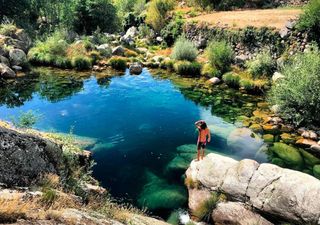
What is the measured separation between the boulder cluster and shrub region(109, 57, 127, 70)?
29.7 ft

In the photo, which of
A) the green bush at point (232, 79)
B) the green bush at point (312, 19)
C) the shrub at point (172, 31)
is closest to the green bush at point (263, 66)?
the green bush at point (232, 79)

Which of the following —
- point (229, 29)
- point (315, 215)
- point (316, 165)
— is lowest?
point (316, 165)

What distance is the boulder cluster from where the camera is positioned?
34.3m

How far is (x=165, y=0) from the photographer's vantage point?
51.5 metres

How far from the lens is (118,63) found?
127 feet

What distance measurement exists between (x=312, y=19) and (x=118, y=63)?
772 inches

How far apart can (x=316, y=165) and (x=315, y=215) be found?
708 centimetres

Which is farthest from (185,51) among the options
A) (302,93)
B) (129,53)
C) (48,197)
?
(48,197)

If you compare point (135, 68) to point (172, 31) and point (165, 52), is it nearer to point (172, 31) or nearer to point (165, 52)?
point (165, 52)

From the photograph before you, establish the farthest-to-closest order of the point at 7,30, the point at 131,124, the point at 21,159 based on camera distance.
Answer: the point at 7,30 < the point at 131,124 < the point at 21,159

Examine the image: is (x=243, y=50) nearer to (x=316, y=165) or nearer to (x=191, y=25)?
(x=191, y=25)

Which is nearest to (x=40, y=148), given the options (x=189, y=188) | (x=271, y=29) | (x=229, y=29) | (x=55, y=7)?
(x=189, y=188)

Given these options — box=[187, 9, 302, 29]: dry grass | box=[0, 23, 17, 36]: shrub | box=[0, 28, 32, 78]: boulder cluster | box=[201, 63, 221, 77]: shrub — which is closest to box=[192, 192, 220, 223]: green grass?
box=[201, 63, 221, 77]: shrub

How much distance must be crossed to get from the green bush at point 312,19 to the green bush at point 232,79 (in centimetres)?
734
